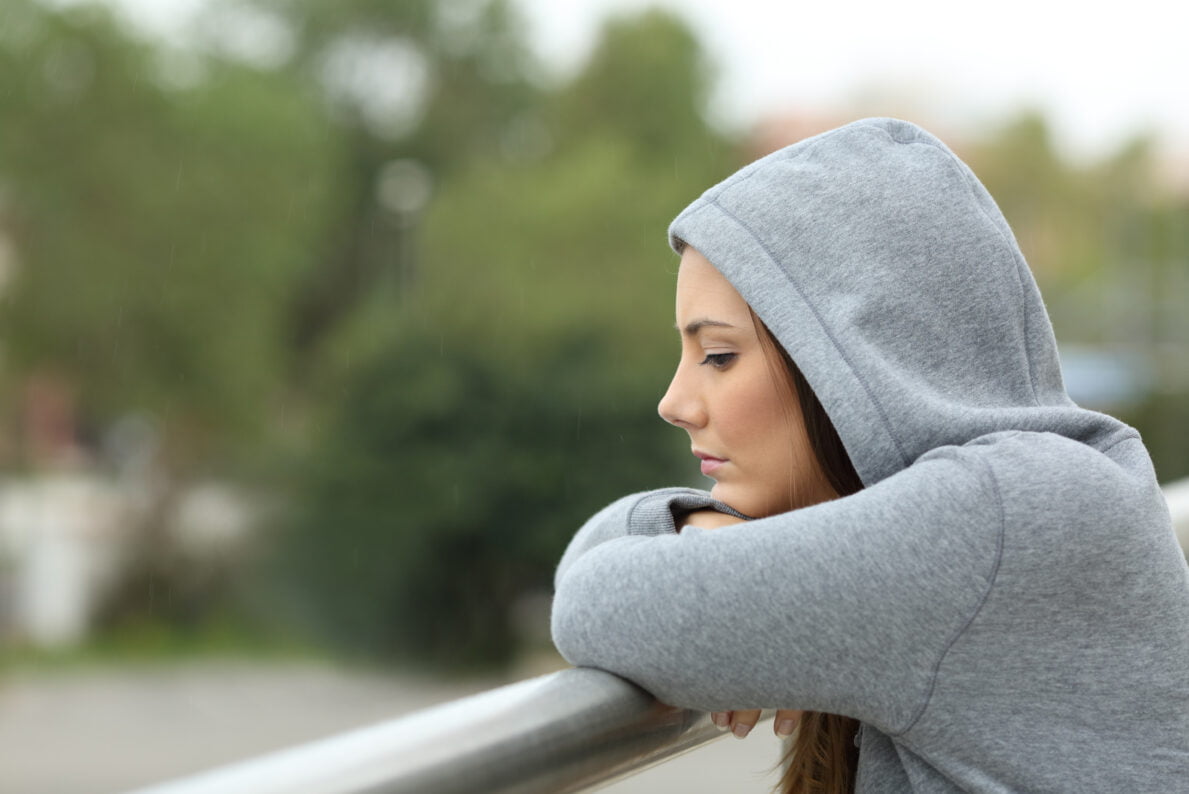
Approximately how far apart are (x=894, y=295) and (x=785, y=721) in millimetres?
255

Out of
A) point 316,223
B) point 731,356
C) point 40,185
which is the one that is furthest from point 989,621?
point 316,223

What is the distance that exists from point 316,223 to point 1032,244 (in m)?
17.1

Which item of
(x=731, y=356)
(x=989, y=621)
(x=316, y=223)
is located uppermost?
(x=316, y=223)

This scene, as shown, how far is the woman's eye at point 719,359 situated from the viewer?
0.84 metres

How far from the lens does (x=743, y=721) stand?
756mm

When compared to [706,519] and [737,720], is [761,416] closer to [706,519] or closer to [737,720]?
[706,519]

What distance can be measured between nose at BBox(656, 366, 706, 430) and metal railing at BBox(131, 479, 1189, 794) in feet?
0.62

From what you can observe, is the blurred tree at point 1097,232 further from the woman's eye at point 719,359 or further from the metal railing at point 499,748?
the metal railing at point 499,748

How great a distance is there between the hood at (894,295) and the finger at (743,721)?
142 mm

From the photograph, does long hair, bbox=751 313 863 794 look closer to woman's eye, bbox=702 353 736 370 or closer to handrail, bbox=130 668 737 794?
woman's eye, bbox=702 353 736 370

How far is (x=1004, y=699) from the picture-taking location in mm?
707

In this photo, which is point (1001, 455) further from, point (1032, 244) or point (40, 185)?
point (1032, 244)

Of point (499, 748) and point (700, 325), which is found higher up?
point (700, 325)

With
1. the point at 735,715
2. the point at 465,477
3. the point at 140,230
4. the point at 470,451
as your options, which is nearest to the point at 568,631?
the point at 735,715
